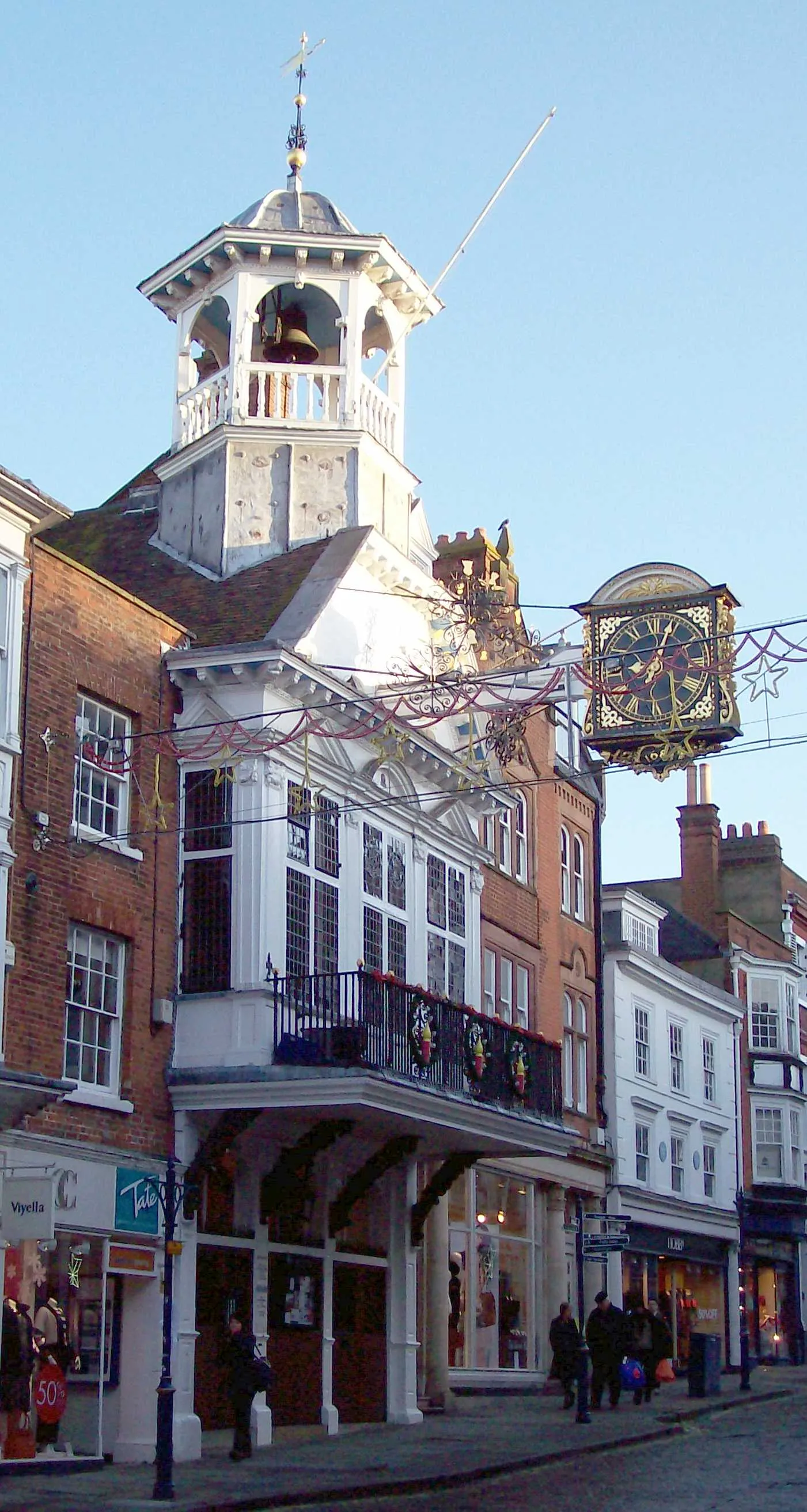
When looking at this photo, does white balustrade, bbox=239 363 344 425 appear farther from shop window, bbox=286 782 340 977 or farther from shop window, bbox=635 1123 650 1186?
shop window, bbox=635 1123 650 1186

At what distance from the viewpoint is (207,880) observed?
21.5 metres

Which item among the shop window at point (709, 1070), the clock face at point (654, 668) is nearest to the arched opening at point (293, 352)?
the clock face at point (654, 668)

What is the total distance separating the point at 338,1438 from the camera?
2202 cm

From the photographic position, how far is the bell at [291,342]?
2642 centimetres

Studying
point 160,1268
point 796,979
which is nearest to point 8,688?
point 160,1268

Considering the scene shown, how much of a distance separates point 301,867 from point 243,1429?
629 centimetres

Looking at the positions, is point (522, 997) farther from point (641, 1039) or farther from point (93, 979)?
point (93, 979)

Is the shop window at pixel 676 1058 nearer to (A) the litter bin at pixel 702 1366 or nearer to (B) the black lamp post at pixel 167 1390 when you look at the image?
(A) the litter bin at pixel 702 1366

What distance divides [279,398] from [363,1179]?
10.7 m

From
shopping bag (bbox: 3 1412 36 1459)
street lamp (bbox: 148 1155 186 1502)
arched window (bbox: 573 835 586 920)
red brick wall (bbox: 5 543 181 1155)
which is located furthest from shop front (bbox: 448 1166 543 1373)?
street lamp (bbox: 148 1155 186 1502)

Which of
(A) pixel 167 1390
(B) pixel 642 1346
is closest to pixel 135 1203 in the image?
(A) pixel 167 1390

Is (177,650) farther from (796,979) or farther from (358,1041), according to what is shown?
(796,979)

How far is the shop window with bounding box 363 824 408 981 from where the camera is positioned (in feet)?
77.5

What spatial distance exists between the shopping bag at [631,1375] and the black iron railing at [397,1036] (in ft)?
17.7
